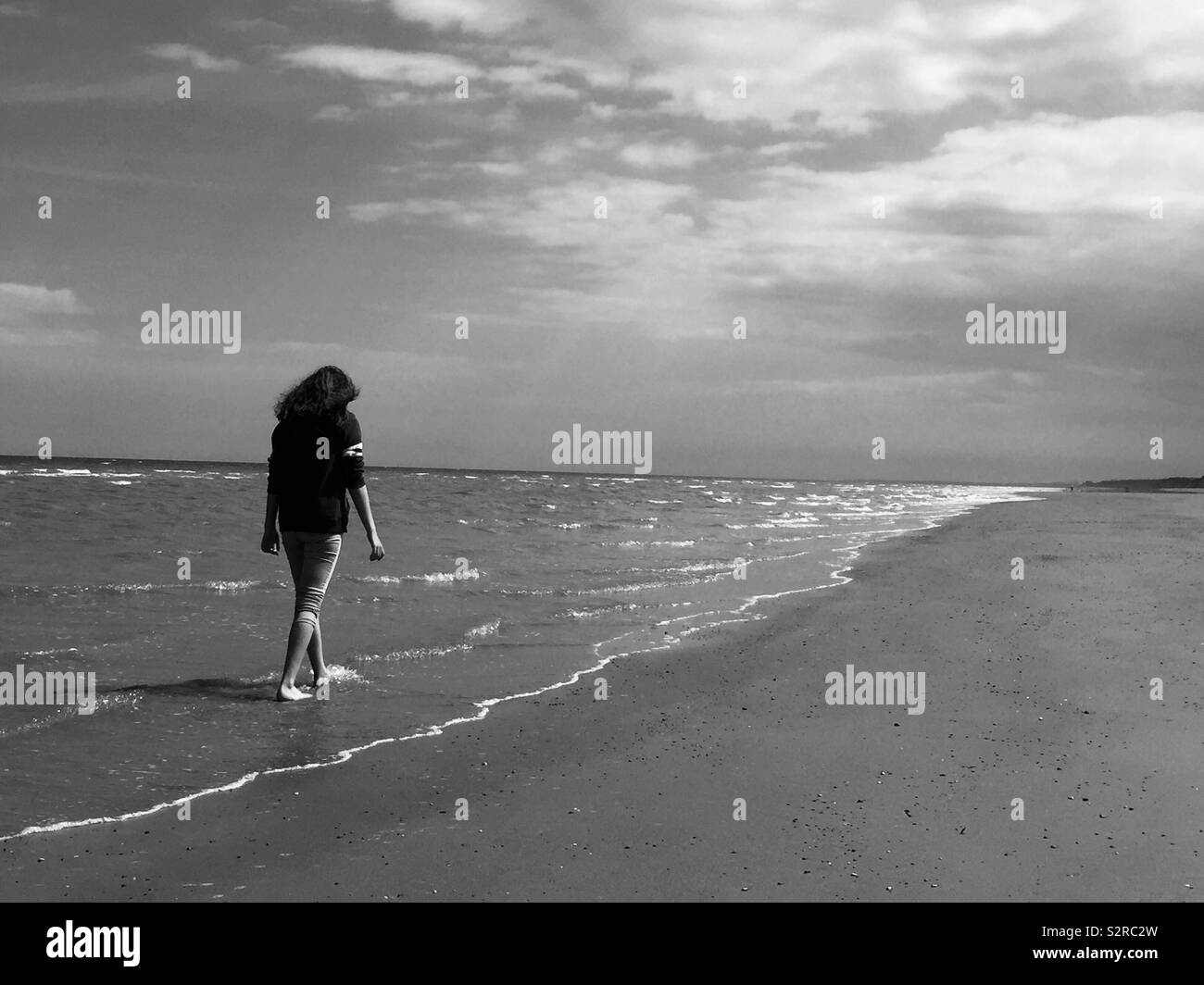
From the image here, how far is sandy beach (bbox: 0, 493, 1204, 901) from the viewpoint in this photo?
11.4 feet

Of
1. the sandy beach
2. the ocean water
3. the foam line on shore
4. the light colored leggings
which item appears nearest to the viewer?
the sandy beach

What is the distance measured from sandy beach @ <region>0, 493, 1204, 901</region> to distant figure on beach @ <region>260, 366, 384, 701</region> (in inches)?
61.2

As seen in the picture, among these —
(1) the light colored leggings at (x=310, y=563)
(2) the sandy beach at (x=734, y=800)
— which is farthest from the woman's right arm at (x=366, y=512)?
(2) the sandy beach at (x=734, y=800)

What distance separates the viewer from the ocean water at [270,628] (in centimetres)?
510

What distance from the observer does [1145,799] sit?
422cm

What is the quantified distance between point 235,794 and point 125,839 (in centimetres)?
63

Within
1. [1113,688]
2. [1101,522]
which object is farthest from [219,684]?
[1101,522]

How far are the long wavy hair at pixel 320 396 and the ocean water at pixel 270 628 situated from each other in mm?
1890

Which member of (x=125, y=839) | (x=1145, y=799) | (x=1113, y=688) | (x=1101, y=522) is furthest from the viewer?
(x=1101, y=522)

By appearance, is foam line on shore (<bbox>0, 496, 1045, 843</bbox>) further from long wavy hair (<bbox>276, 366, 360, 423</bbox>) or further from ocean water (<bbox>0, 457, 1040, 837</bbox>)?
long wavy hair (<bbox>276, 366, 360, 423</bbox>)

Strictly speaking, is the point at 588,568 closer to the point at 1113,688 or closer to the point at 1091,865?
the point at 1113,688

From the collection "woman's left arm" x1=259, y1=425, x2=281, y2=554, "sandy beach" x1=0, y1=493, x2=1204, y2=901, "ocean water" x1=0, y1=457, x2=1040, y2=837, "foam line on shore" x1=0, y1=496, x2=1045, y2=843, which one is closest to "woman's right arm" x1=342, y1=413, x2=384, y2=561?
"woman's left arm" x1=259, y1=425, x2=281, y2=554

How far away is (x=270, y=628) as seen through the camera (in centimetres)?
907

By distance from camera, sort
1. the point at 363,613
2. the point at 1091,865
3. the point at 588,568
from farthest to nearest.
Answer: the point at 588,568 → the point at 363,613 → the point at 1091,865
